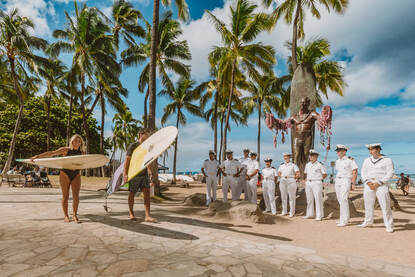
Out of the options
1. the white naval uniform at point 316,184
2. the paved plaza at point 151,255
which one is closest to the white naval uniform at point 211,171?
the white naval uniform at point 316,184

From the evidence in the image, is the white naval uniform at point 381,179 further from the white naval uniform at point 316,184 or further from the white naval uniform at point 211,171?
the white naval uniform at point 211,171

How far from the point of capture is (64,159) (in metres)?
4.20

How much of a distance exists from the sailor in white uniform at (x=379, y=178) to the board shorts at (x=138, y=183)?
4.89 meters

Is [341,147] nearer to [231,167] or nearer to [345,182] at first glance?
[345,182]

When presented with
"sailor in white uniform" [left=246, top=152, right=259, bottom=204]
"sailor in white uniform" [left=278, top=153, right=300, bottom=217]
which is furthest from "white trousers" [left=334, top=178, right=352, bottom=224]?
"sailor in white uniform" [left=246, top=152, right=259, bottom=204]

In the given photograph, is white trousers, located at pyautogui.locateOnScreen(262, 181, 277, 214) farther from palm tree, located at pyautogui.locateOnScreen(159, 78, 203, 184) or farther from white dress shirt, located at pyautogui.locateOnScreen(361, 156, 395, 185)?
palm tree, located at pyautogui.locateOnScreen(159, 78, 203, 184)

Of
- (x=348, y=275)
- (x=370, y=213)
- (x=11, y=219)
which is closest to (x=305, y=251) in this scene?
(x=348, y=275)

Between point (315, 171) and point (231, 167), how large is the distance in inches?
111

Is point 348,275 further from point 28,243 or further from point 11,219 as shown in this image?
point 11,219

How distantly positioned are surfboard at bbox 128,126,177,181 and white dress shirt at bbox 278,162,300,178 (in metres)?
4.21

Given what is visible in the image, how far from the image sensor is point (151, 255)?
297cm

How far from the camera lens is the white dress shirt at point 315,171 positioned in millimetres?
6637

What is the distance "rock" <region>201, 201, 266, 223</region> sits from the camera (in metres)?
6.51

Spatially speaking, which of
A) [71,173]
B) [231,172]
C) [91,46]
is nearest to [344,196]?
[231,172]
